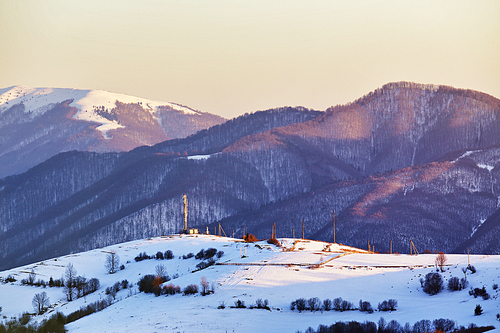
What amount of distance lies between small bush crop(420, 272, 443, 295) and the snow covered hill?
0.56m

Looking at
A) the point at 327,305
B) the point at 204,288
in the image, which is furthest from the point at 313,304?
the point at 204,288

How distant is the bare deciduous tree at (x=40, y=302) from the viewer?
63.5 metres

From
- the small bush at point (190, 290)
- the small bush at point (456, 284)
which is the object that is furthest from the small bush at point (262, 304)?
the small bush at point (456, 284)

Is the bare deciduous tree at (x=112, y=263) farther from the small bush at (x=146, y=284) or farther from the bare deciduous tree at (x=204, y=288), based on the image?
the bare deciduous tree at (x=204, y=288)

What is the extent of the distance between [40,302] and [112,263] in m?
17.1

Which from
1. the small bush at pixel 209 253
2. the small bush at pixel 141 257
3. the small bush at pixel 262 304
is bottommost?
the small bush at pixel 262 304

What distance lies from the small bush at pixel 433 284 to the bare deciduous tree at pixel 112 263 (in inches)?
1670

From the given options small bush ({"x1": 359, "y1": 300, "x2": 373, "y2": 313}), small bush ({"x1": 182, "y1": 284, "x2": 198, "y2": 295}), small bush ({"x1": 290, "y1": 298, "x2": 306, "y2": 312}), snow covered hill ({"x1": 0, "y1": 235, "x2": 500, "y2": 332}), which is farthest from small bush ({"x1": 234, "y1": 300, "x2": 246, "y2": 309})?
small bush ({"x1": 359, "y1": 300, "x2": 373, "y2": 313})

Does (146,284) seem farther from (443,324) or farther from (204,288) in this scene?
(443,324)

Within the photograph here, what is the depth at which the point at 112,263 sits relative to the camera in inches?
3226

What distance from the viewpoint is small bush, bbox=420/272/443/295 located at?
49906 mm

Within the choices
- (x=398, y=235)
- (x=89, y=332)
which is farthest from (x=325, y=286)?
(x=398, y=235)

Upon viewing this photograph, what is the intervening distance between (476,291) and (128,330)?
2501cm

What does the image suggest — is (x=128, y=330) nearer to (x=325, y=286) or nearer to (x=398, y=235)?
(x=325, y=286)
